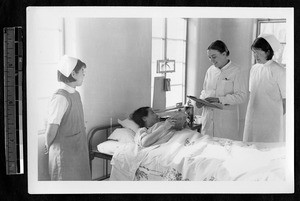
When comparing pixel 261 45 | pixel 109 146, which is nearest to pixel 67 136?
pixel 109 146

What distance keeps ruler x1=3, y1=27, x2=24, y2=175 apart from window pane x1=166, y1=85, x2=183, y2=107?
1.65ft

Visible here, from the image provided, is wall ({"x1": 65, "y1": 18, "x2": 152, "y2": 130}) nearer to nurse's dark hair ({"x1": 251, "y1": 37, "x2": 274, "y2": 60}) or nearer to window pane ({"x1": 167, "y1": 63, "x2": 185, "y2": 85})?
window pane ({"x1": 167, "y1": 63, "x2": 185, "y2": 85})

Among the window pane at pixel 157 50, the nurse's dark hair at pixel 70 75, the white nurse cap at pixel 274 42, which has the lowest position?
the nurse's dark hair at pixel 70 75

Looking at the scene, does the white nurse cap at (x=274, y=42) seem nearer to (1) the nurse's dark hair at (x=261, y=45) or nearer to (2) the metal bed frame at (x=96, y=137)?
(1) the nurse's dark hair at (x=261, y=45)

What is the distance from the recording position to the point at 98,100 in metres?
1.53

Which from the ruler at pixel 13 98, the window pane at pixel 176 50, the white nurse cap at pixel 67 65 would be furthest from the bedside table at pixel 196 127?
the ruler at pixel 13 98

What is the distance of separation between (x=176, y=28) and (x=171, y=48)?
0.07m

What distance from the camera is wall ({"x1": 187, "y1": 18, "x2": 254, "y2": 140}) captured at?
1.53 m

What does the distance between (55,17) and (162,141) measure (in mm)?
555

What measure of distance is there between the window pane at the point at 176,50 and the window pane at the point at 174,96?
0.10 m

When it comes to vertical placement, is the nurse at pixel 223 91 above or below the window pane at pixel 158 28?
below

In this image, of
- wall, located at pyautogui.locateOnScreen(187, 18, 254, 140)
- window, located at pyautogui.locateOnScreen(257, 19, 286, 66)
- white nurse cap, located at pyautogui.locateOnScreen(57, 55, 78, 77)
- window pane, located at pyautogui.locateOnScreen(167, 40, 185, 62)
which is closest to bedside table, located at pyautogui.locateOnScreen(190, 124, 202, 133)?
wall, located at pyautogui.locateOnScreen(187, 18, 254, 140)

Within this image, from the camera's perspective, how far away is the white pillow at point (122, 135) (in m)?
1.54
